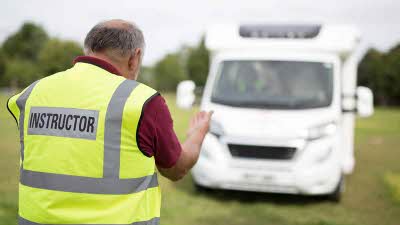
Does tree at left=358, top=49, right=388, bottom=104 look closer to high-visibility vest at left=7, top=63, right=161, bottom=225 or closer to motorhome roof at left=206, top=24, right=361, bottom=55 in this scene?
motorhome roof at left=206, top=24, right=361, bottom=55

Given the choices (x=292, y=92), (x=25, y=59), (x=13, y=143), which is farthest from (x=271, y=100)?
(x=25, y=59)

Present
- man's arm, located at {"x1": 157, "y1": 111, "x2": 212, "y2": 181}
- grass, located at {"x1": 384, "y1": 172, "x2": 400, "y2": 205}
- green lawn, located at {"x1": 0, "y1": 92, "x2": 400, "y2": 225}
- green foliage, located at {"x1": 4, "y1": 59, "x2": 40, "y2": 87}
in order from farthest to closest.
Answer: green foliage, located at {"x1": 4, "y1": 59, "x2": 40, "y2": 87} → grass, located at {"x1": 384, "y1": 172, "x2": 400, "y2": 205} → green lawn, located at {"x1": 0, "y1": 92, "x2": 400, "y2": 225} → man's arm, located at {"x1": 157, "y1": 111, "x2": 212, "y2": 181}

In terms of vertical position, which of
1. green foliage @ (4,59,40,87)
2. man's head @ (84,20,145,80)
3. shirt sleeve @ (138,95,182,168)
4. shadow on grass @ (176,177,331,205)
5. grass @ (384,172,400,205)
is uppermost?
man's head @ (84,20,145,80)


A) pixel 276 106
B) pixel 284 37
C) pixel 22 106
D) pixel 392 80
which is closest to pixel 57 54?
pixel 392 80

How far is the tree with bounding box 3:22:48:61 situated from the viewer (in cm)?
7769

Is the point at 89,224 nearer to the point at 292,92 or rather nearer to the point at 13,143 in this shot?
the point at 292,92

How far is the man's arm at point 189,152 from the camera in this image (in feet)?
7.91

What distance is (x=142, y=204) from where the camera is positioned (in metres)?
2.30

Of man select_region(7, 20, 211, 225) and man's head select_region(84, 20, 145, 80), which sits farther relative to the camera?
man's head select_region(84, 20, 145, 80)

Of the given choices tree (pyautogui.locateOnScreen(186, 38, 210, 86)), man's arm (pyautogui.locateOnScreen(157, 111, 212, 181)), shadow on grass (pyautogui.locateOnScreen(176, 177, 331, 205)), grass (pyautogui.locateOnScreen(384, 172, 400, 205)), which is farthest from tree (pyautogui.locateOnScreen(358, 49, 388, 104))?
man's arm (pyautogui.locateOnScreen(157, 111, 212, 181))

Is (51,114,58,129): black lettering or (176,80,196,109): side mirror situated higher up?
(51,114,58,129): black lettering

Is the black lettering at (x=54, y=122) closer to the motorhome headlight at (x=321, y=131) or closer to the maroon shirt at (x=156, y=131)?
the maroon shirt at (x=156, y=131)

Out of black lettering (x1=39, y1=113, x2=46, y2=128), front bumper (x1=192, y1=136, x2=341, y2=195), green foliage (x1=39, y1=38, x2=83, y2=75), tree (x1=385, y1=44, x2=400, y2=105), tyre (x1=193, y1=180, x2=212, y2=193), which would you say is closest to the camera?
black lettering (x1=39, y1=113, x2=46, y2=128)

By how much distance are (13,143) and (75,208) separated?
12527mm
